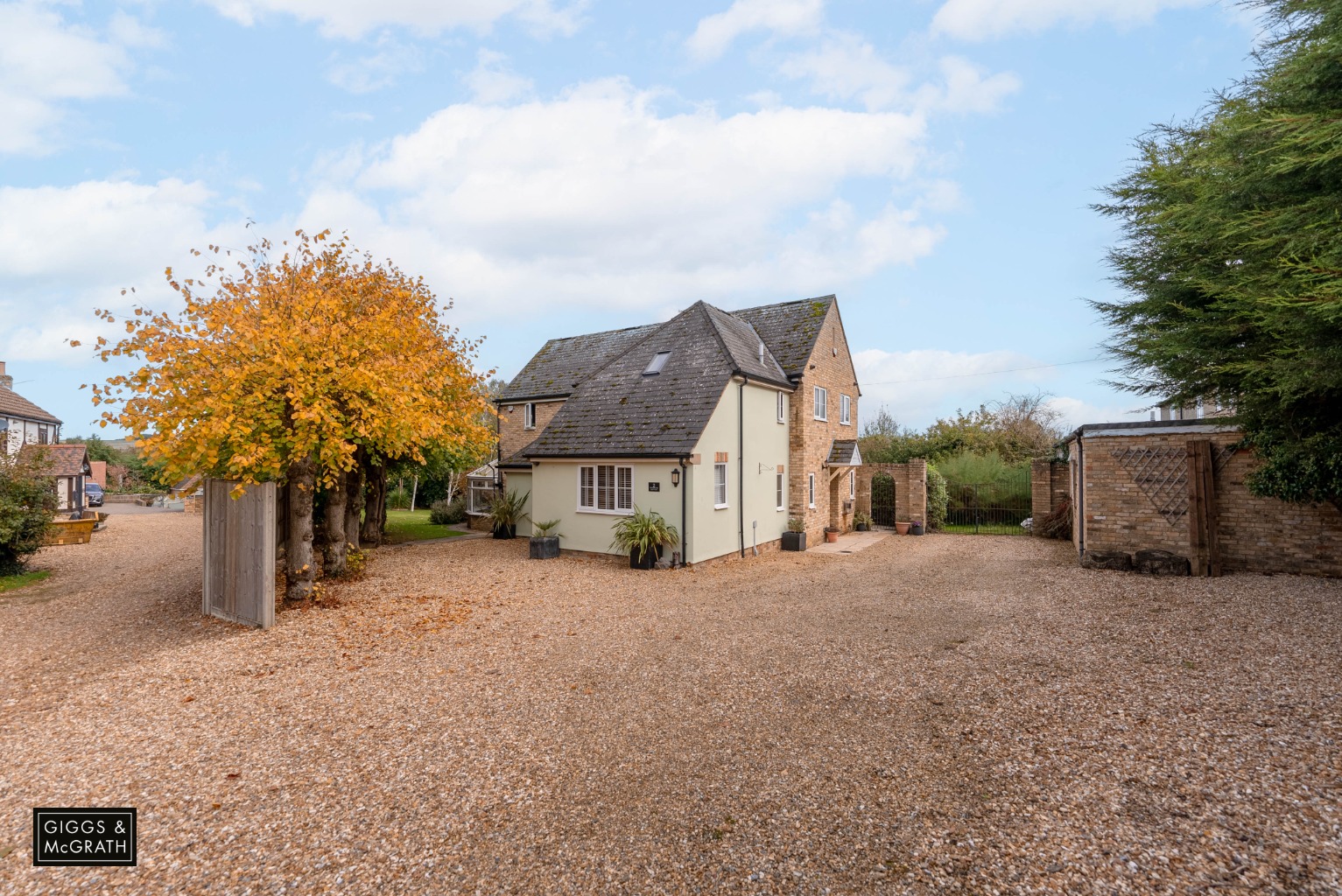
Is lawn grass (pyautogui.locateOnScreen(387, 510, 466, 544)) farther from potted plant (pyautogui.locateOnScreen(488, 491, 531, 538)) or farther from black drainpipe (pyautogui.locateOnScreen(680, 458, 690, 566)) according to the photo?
black drainpipe (pyautogui.locateOnScreen(680, 458, 690, 566))

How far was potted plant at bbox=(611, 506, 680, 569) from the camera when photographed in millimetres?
14688

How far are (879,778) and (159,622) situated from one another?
36.8 feet

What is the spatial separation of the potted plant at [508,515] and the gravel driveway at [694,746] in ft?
34.5

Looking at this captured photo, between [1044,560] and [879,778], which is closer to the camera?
[879,778]

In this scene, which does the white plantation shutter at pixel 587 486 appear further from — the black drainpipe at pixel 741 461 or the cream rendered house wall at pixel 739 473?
the black drainpipe at pixel 741 461

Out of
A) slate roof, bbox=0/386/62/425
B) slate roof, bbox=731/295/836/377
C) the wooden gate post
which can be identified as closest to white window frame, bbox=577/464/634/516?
slate roof, bbox=731/295/836/377

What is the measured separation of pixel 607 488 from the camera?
1614 centimetres

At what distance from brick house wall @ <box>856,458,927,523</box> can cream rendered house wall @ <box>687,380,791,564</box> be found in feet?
22.5

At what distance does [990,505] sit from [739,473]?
1385 cm

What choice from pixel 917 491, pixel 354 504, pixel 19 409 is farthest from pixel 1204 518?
pixel 19 409

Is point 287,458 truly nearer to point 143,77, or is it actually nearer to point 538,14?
point 143,77

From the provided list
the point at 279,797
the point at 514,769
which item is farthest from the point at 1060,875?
the point at 279,797

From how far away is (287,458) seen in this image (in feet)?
31.9

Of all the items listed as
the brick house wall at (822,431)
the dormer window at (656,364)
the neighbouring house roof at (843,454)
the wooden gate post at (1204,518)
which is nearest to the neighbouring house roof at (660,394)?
the dormer window at (656,364)
